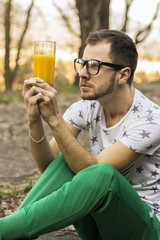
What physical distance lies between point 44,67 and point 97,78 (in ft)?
1.21

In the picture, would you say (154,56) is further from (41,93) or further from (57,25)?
(41,93)

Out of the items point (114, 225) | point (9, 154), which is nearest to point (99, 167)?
point (114, 225)

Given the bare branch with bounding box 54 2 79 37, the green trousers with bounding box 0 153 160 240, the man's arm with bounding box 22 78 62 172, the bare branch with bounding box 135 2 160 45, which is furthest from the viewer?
the bare branch with bounding box 54 2 79 37

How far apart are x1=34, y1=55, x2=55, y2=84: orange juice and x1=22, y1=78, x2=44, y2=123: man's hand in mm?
39

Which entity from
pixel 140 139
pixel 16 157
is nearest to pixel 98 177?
pixel 140 139

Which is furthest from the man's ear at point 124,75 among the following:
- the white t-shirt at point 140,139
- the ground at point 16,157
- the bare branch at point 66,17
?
the bare branch at point 66,17

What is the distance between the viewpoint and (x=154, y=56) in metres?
11.4

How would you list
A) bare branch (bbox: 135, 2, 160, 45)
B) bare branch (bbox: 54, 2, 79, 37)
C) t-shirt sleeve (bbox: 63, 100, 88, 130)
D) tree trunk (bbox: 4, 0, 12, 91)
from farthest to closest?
tree trunk (bbox: 4, 0, 12, 91), bare branch (bbox: 54, 2, 79, 37), bare branch (bbox: 135, 2, 160, 45), t-shirt sleeve (bbox: 63, 100, 88, 130)

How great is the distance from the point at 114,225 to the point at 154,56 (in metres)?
10.2

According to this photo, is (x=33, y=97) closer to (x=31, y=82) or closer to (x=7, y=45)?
(x=31, y=82)

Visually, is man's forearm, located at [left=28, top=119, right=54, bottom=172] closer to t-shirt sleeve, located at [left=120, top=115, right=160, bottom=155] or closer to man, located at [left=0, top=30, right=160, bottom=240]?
man, located at [left=0, top=30, right=160, bottom=240]

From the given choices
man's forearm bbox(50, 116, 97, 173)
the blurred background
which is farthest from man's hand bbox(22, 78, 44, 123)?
the blurred background

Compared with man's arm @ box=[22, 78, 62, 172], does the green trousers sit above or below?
below

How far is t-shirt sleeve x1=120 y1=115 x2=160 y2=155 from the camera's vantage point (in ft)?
6.47
